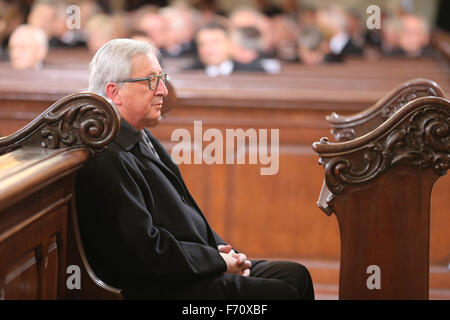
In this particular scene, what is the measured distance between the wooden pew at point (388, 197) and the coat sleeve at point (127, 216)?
22.7 inches

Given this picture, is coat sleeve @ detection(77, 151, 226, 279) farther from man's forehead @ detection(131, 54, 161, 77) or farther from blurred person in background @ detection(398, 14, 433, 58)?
blurred person in background @ detection(398, 14, 433, 58)

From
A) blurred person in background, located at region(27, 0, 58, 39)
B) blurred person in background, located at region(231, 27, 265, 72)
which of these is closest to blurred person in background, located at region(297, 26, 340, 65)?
blurred person in background, located at region(231, 27, 265, 72)

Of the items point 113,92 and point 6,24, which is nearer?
point 113,92

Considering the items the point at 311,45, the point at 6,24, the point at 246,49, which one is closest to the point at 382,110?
the point at 246,49

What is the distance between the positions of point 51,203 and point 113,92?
55cm

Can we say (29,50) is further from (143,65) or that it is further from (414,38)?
(414,38)

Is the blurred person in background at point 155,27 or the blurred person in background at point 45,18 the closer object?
the blurred person in background at point 45,18

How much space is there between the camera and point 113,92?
228 cm

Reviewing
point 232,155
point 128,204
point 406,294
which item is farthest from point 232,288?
point 232,155

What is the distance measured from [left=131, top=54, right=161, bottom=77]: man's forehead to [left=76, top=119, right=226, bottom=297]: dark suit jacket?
0.18 meters

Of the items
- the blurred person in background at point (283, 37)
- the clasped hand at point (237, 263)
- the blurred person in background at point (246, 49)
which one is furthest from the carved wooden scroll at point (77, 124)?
the blurred person in background at point (283, 37)

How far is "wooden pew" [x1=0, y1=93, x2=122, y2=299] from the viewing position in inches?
64.2

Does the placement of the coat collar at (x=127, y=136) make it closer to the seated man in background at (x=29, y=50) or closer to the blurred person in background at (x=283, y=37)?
the seated man in background at (x=29, y=50)

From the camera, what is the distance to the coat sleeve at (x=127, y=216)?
2.10m
